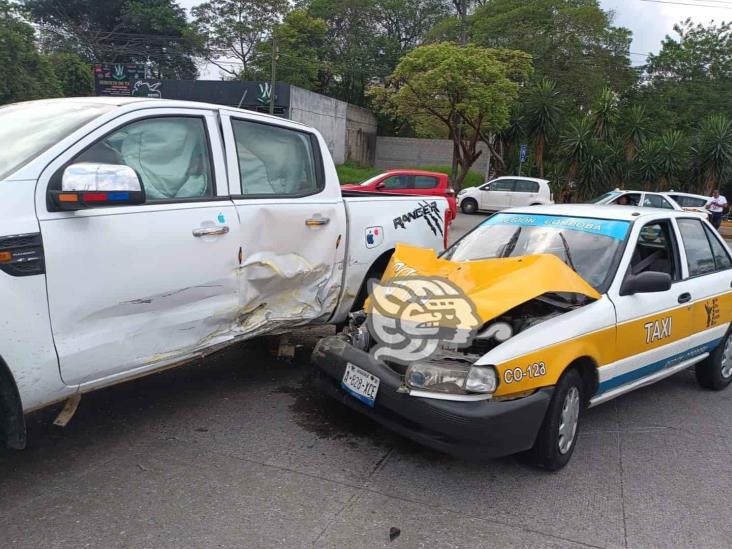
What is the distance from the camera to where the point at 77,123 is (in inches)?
131

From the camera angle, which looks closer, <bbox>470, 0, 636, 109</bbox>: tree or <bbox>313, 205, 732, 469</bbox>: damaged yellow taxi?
<bbox>313, 205, 732, 469</bbox>: damaged yellow taxi

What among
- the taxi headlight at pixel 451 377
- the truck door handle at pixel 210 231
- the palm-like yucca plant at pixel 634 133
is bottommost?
the taxi headlight at pixel 451 377

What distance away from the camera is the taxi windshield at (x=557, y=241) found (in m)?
4.33

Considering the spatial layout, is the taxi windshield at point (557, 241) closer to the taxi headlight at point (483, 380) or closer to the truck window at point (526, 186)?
the taxi headlight at point (483, 380)

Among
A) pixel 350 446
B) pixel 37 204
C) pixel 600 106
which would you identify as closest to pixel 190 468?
pixel 350 446

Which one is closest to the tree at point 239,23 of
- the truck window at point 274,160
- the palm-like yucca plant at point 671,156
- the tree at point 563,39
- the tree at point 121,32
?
the tree at point 121,32

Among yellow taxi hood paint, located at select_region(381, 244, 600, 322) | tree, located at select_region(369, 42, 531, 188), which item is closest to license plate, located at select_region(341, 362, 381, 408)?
yellow taxi hood paint, located at select_region(381, 244, 600, 322)

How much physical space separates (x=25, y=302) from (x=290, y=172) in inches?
91.5

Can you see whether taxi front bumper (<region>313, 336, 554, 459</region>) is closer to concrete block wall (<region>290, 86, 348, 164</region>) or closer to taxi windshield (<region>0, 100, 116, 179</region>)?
taxi windshield (<region>0, 100, 116, 179</region>)

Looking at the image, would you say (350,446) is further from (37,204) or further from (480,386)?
(37,204)

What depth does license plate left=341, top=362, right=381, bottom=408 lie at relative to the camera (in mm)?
3646

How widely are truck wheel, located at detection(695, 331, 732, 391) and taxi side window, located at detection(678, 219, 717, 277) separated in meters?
0.68

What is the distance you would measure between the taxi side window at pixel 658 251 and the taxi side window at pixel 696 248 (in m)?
0.15

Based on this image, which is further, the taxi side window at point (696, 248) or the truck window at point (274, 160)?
the taxi side window at point (696, 248)
